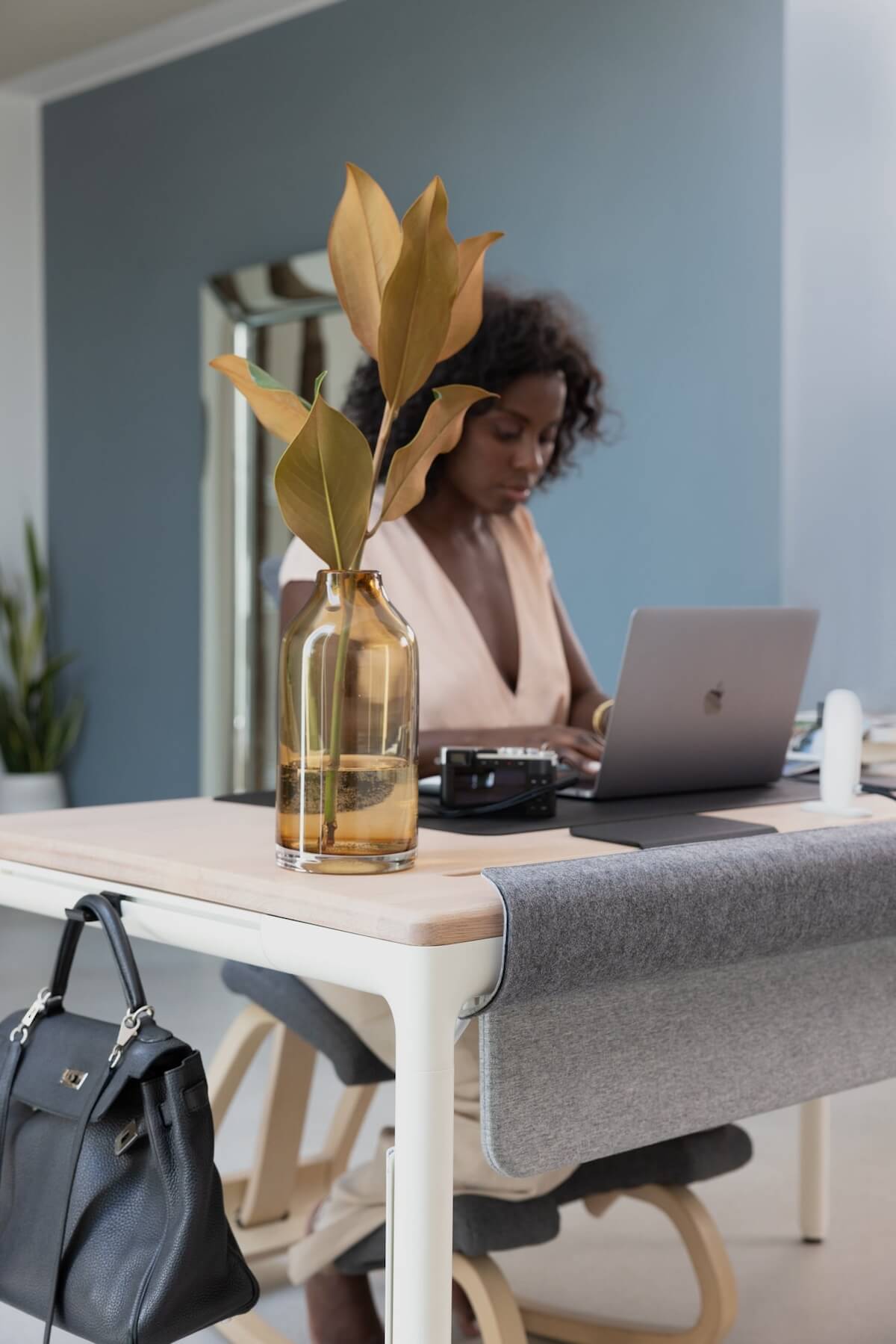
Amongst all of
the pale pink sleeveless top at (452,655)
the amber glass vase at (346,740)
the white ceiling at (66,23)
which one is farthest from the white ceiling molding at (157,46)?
the amber glass vase at (346,740)

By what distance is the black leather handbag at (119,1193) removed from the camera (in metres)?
1.06

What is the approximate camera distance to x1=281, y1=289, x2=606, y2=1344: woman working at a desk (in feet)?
6.00

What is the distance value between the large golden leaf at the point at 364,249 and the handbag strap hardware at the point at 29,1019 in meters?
0.57

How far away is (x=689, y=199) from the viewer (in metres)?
3.34

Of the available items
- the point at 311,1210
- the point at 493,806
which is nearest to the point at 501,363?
the point at 493,806

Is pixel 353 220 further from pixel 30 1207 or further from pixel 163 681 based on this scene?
pixel 163 681

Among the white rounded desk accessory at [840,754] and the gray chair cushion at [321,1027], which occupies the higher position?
the white rounded desk accessory at [840,754]

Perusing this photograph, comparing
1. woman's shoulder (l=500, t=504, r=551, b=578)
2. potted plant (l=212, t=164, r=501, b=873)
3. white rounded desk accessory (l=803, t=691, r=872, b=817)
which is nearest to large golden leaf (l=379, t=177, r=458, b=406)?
potted plant (l=212, t=164, r=501, b=873)

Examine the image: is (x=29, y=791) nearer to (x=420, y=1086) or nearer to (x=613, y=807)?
(x=613, y=807)

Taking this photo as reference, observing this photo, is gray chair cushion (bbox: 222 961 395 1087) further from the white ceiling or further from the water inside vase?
the white ceiling

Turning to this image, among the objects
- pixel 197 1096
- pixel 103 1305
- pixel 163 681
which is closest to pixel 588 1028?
pixel 197 1096

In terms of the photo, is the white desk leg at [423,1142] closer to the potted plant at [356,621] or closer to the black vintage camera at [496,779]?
the potted plant at [356,621]

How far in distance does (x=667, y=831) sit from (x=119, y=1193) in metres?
0.54

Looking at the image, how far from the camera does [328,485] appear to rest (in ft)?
3.63
